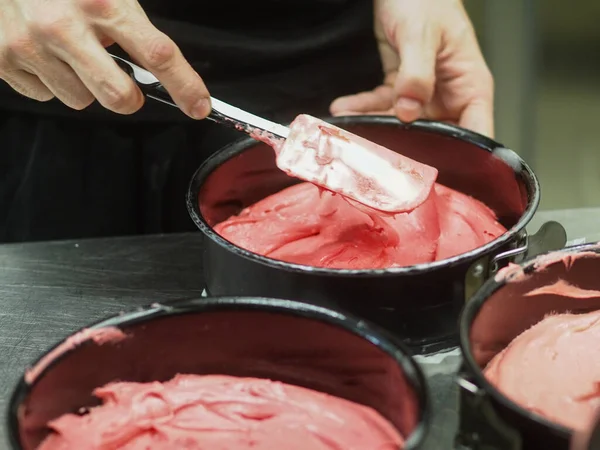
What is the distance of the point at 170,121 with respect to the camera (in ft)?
5.04

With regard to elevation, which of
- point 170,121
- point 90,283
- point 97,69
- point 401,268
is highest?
point 97,69

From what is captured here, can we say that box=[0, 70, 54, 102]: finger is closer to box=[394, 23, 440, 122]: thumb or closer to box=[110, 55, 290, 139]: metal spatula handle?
box=[110, 55, 290, 139]: metal spatula handle

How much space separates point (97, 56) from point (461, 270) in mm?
544

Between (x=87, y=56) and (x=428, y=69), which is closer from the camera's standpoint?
(x=87, y=56)

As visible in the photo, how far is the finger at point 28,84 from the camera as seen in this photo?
3.89 ft

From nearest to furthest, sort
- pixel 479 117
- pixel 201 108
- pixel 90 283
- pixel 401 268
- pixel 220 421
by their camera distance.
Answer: pixel 220 421, pixel 401 268, pixel 201 108, pixel 90 283, pixel 479 117

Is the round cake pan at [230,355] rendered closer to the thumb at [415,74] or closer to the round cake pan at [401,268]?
the round cake pan at [401,268]

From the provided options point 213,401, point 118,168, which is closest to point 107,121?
point 118,168

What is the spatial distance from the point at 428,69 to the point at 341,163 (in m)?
0.31

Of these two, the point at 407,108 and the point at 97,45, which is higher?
the point at 97,45

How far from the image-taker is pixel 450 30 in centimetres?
149

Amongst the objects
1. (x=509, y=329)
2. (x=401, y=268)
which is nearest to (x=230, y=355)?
(x=401, y=268)

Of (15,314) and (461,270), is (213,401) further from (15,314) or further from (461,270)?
(15,314)

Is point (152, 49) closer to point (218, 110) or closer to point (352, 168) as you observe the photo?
point (218, 110)
